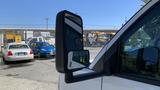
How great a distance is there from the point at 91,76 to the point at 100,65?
0.55 ft

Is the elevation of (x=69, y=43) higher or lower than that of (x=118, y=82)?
higher

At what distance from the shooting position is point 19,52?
24.1 m

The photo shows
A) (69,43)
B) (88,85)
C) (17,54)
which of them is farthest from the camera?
(17,54)

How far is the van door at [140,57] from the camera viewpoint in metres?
2.15

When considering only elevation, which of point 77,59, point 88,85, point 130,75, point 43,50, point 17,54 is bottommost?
point 17,54

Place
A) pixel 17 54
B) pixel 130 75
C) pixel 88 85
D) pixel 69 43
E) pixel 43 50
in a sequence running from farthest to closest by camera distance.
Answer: pixel 43 50
pixel 17 54
pixel 88 85
pixel 130 75
pixel 69 43

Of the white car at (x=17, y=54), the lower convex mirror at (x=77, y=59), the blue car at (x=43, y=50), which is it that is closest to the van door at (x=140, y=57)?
the lower convex mirror at (x=77, y=59)

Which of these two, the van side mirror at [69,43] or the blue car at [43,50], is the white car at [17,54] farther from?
the van side mirror at [69,43]

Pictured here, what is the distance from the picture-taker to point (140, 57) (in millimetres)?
2271

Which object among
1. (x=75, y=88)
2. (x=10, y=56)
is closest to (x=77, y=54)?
(x=75, y=88)

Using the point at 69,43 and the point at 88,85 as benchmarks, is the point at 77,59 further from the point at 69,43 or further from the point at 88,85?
the point at 88,85

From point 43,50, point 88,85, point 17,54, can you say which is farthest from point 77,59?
point 43,50

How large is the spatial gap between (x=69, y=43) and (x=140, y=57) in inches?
20.3

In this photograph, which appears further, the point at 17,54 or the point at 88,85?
the point at 17,54
